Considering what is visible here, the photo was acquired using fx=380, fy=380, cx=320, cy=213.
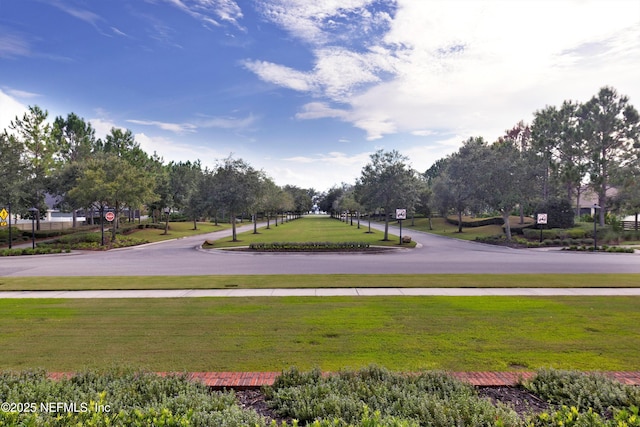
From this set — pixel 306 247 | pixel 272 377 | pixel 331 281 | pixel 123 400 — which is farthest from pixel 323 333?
pixel 306 247

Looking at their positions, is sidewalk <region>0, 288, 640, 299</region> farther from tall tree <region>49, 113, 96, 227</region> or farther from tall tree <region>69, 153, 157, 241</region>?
tall tree <region>49, 113, 96, 227</region>

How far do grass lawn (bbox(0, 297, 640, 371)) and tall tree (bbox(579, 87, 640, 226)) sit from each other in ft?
123

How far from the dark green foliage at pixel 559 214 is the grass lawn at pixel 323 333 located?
33551mm

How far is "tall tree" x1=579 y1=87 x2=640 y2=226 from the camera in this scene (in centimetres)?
4116

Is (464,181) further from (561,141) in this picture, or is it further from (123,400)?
(123,400)

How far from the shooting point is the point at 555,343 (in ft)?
24.6

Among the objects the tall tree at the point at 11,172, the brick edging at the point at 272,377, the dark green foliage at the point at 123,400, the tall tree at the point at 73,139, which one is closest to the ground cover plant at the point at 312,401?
the dark green foliage at the point at 123,400

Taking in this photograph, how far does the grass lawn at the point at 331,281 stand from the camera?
1366 cm

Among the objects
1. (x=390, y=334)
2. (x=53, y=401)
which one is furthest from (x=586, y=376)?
(x=53, y=401)

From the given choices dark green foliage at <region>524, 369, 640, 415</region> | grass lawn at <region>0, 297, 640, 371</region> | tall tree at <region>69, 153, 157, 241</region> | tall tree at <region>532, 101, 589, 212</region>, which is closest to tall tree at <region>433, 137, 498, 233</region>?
tall tree at <region>532, 101, 589, 212</region>

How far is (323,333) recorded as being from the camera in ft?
26.6

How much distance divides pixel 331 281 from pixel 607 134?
144 feet

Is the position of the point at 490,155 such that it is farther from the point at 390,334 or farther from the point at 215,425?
the point at 215,425

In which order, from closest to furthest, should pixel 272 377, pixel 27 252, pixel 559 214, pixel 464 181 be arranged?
pixel 272 377
pixel 27 252
pixel 559 214
pixel 464 181
